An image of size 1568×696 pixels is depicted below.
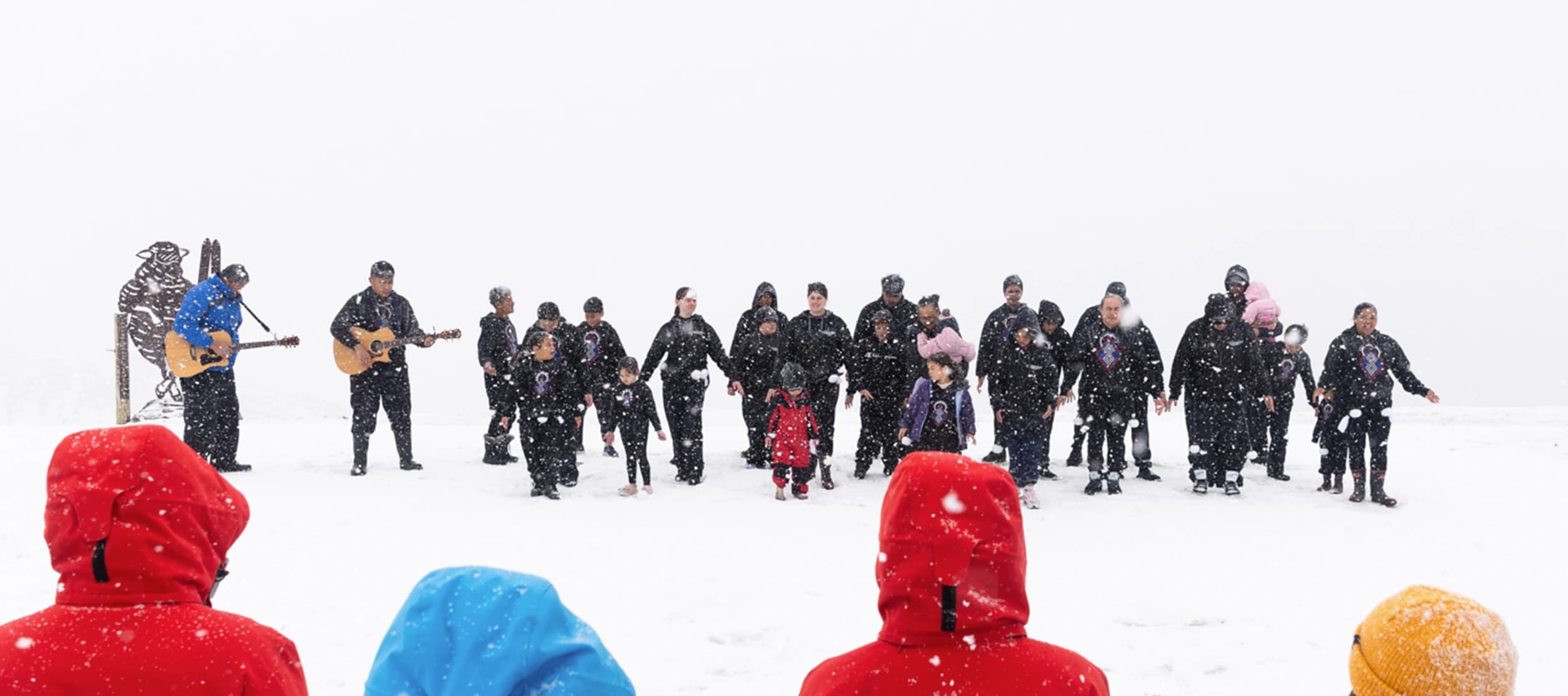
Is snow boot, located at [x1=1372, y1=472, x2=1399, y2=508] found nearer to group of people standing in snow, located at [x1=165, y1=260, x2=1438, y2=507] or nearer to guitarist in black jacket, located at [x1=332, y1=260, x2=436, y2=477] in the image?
group of people standing in snow, located at [x1=165, y1=260, x2=1438, y2=507]

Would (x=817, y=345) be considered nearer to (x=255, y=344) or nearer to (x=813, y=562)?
(x=813, y=562)

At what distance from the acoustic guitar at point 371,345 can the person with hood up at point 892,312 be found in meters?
4.04

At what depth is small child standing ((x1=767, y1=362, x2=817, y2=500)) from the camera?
26.7ft

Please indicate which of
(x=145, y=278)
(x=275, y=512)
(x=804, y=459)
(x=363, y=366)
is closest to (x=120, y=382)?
(x=145, y=278)

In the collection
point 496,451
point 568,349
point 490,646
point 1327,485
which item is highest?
point 568,349

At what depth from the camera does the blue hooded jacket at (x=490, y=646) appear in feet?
4.96

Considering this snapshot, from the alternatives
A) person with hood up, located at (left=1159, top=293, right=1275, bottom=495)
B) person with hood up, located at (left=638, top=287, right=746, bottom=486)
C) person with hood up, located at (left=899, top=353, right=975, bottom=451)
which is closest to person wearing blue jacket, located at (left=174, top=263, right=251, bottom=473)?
person with hood up, located at (left=638, top=287, right=746, bottom=486)

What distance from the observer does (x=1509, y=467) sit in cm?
1032

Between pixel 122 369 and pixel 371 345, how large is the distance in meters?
5.53

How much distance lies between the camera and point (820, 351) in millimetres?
9164

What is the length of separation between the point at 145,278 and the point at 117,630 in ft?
43.4

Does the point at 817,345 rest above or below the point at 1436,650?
above

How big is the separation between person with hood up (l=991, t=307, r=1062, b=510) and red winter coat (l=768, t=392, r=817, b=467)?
175 centimetres

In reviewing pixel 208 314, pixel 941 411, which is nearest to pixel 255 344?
pixel 208 314
